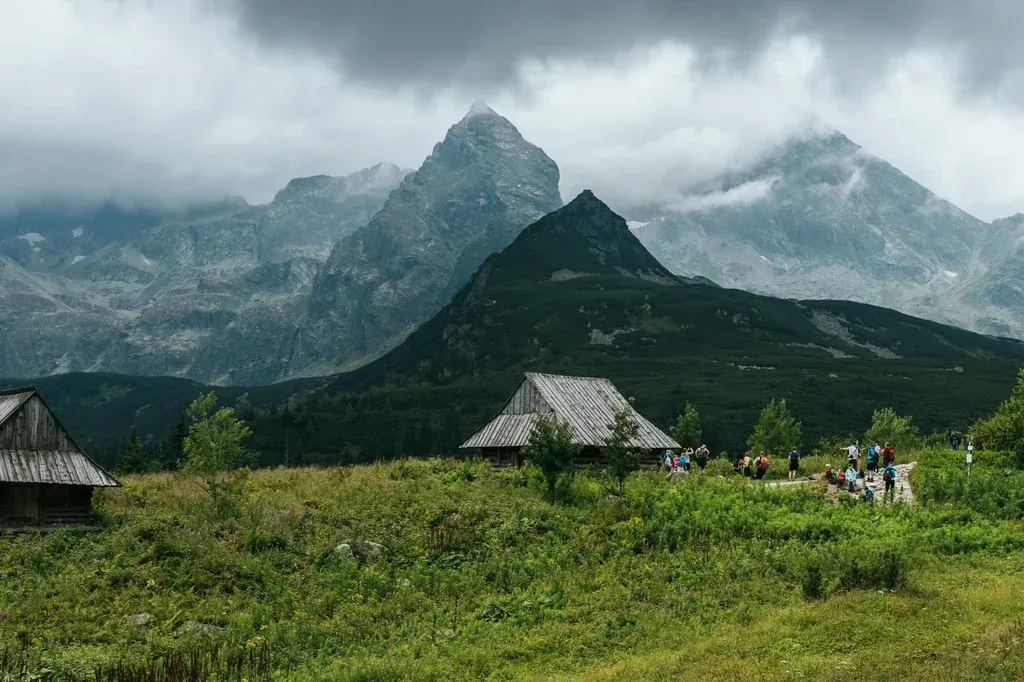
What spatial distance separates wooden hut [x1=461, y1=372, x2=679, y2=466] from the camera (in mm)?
61156

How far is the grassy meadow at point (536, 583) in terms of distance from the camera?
22922 millimetres

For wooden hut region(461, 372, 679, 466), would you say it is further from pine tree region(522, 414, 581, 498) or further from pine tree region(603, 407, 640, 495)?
pine tree region(522, 414, 581, 498)

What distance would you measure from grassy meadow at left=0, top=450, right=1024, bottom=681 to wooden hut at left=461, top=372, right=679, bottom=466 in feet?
54.1

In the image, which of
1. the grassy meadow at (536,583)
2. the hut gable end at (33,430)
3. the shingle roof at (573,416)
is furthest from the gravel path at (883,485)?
the hut gable end at (33,430)

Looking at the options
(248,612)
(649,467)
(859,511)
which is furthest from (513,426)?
(248,612)

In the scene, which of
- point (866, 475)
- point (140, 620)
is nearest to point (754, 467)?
point (866, 475)

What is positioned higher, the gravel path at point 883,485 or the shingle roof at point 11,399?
the shingle roof at point 11,399

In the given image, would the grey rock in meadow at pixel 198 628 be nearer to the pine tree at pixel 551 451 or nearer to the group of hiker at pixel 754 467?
the pine tree at pixel 551 451

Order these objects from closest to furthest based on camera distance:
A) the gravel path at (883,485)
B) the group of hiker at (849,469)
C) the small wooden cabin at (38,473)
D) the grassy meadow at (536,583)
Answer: the grassy meadow at (536,583), the small wooden cabin at (38,473), the gravel path at (883,485), the group of hiker at (849,469)

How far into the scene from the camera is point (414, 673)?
23.0 m

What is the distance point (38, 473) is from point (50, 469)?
1.92 ft

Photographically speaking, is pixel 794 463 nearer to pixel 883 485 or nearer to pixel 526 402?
pixel 883 485

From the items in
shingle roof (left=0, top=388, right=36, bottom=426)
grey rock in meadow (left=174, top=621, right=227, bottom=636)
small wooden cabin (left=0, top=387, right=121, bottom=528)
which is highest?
shingle roof (left=0, top=388, right=36, bottom=426)

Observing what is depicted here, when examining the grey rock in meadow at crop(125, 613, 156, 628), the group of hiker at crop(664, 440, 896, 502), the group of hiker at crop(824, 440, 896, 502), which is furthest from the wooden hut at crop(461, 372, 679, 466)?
the grey rock in meadow at crop(125, 613, 156, 628)
